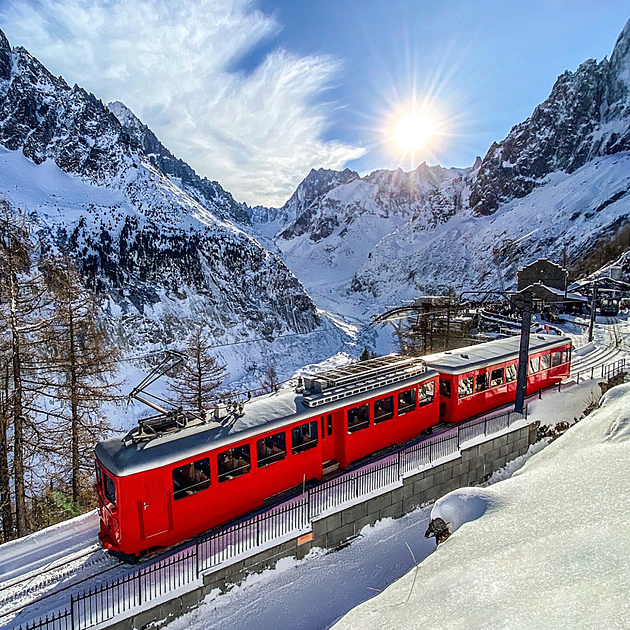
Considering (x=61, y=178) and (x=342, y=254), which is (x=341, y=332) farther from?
(x=342, y=254)

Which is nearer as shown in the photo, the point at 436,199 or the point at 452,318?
the point at 452,318

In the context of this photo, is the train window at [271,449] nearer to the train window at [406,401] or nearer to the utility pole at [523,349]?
the train window at [406,401]

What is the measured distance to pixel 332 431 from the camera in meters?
12.9

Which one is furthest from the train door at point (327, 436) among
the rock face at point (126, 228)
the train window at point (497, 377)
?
the rock face at point (126, 228)

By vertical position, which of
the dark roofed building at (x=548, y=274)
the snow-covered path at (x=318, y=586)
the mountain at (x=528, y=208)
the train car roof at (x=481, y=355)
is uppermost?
the mountain at (x=528, y=208)

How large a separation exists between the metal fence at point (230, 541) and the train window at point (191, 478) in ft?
3.82

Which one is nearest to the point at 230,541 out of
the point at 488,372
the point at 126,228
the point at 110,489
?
the point at 110,489

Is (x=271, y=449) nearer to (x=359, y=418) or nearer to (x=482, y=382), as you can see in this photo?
(x=359, y=418)

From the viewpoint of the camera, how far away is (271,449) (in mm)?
11273

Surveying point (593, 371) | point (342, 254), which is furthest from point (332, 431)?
point (342, 254)

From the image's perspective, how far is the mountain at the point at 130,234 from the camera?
42.2m

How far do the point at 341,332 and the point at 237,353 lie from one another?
17.5 m

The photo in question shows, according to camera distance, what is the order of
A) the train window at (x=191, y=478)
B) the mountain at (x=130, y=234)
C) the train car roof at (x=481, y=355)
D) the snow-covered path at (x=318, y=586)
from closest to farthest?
the snow-covered path at (x=318, y=586) < the train window at (x=191, y=478) < the train car roof at (x=481, y=355) < the mountain at (x=130, y=234)

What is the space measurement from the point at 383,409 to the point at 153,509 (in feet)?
25.4
